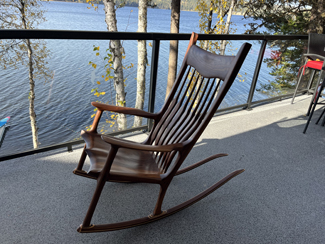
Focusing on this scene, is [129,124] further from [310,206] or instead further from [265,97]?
[265,97]

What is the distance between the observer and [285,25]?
9.14 meters

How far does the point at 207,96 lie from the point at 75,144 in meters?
1.35

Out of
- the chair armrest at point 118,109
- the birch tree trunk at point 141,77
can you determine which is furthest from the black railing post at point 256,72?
the chair armrest at point 118,109

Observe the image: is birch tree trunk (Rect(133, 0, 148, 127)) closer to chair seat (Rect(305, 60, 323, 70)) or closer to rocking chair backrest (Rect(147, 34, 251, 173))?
rocking chair backrest (Rect(147, 34, 251, 173))


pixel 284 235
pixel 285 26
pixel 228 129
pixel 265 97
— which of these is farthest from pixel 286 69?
pixel 285 26

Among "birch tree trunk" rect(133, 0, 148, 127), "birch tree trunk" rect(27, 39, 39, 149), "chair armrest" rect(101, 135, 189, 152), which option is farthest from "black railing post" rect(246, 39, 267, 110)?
"birch tree trunk" rect(27, 39, 39, 149)

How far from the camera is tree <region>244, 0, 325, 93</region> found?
152 inches

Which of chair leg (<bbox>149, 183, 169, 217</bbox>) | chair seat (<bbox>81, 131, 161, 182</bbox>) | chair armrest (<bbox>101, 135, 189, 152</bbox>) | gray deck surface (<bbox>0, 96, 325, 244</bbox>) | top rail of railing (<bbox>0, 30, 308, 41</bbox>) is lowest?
gray deck surface (<bbox>0, 96, 325, 244</bbox>)

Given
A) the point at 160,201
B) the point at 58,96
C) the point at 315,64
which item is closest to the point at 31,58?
the point at 58,96

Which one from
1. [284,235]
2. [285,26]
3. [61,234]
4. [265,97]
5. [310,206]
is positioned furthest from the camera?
[285,26]

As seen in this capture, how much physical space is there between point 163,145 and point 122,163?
0.32 m

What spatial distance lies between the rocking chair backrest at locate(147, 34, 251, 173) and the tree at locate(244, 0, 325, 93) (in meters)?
2.12

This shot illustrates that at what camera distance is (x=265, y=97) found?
13.0ft

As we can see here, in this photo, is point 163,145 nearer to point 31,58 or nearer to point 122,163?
point 122,163
